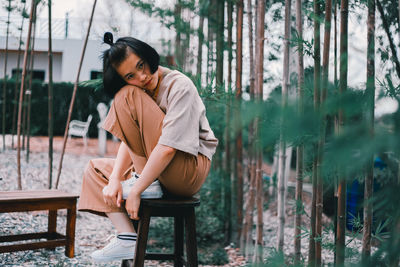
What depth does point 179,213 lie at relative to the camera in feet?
5.56

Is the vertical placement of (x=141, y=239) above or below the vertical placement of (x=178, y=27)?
below

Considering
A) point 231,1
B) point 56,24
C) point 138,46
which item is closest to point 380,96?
point 138,46

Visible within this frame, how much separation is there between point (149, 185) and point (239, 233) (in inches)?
69.7

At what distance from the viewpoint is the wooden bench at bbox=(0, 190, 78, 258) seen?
2217 mm

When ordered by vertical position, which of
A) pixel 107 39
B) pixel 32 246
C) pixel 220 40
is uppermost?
pixel 220 40

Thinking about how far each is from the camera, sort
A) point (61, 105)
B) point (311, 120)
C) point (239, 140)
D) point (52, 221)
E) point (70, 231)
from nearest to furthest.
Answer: point (311, 120) → point (70, 231) → point (52, 221) → point (239, 140) → point (61, 105)

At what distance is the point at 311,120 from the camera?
0.53 metres

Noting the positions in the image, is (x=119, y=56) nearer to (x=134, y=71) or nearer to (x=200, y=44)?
(x=134, y=71)

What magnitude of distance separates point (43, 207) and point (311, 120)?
7.06 feet

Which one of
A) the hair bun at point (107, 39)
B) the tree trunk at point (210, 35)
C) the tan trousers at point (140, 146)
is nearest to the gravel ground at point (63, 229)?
the tan trousers at point (140, 146)

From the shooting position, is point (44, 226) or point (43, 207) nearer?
point (43, 207)

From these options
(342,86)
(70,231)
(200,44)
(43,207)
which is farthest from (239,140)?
(342,86)

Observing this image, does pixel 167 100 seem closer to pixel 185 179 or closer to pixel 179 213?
pixel 185 179

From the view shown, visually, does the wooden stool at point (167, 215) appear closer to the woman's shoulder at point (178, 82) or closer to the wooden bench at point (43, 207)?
the woman's shoulder at point (178, 82)
